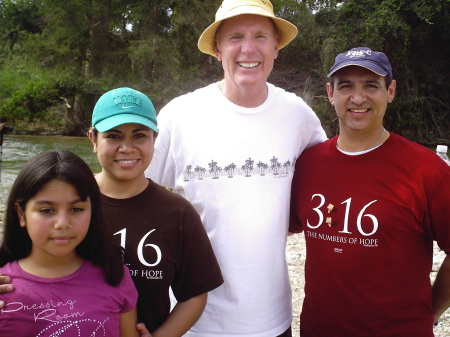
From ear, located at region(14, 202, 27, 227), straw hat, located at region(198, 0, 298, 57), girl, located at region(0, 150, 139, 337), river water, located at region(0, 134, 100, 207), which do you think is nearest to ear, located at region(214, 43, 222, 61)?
straw hat, located at region(198, 0, 298, 57)

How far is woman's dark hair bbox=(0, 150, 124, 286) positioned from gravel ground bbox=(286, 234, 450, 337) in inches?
128

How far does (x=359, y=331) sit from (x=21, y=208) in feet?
5.45

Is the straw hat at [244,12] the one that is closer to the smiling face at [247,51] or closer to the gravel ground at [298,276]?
the smiling face at [247,51]

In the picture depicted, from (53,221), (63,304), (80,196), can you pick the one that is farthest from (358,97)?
(63,304)

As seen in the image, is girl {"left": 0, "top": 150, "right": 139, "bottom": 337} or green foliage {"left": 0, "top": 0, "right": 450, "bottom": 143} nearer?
girl {"left": 0, "top": 150, "right": 139, "bottom": 337}

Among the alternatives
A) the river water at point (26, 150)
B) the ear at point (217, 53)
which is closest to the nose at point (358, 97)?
the ear at point (217, 53)

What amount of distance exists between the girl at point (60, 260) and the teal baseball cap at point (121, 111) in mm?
262

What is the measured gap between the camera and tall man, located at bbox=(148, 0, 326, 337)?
2375mm

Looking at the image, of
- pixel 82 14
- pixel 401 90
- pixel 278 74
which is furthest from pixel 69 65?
pixel 401 90

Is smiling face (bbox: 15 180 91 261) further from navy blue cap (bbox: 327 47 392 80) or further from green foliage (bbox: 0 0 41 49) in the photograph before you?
green foliage (bbox: 0 0 41 49)

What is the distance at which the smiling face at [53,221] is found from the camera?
67.4 inches

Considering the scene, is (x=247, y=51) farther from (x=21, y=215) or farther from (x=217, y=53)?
(x=21, y=215)

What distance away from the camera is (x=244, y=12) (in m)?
2.48

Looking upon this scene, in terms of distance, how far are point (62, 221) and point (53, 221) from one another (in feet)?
0.12
